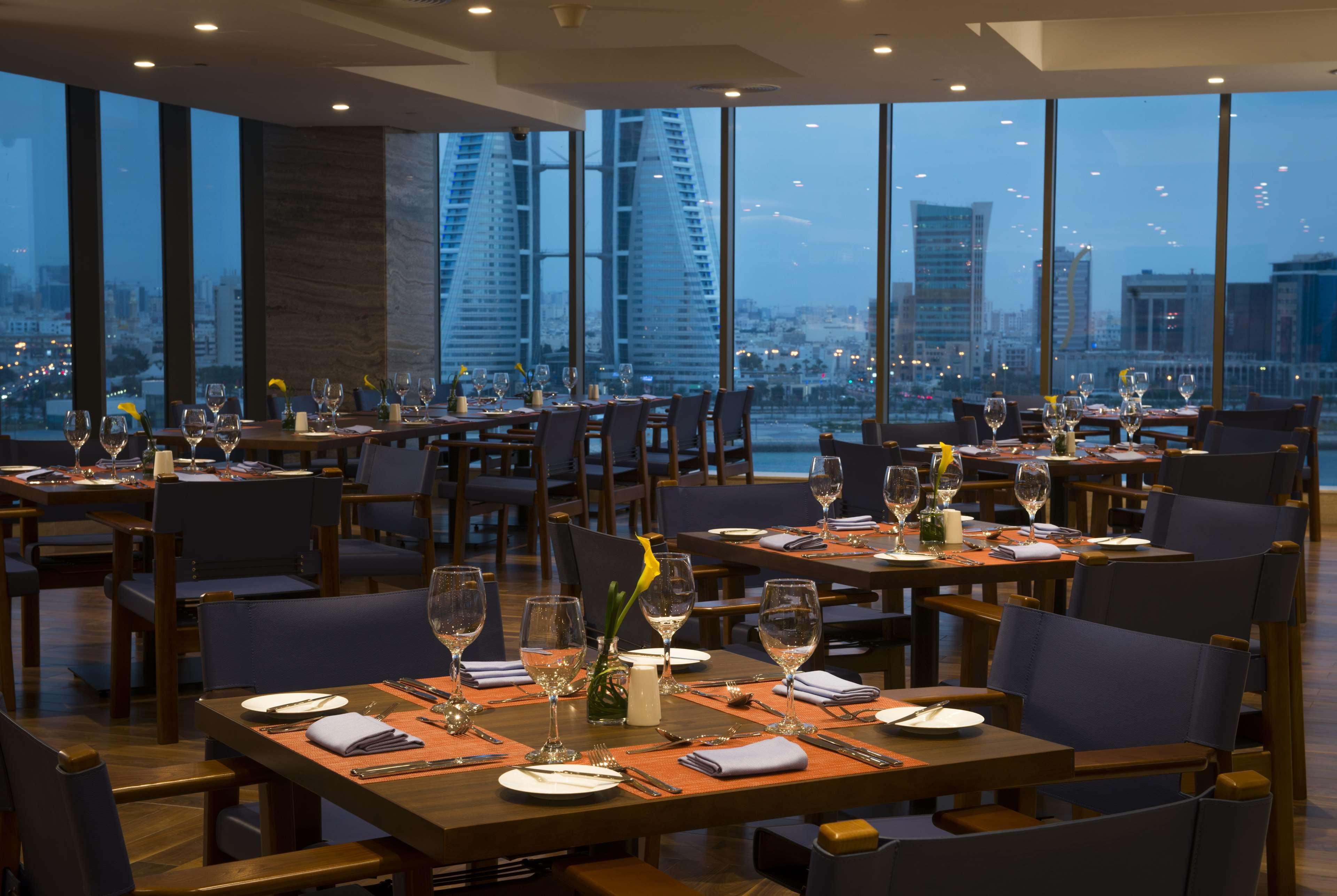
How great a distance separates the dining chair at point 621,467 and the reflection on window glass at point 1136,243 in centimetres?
381

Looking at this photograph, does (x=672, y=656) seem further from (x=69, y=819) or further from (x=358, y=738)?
(x=69, y=819)

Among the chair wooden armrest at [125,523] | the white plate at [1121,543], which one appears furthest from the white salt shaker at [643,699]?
the chair wooden armrest at [125,523]

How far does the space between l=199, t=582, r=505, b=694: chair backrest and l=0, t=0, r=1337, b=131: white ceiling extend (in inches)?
167

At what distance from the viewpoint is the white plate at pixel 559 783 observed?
1.73 metres

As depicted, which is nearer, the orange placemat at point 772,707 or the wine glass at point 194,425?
the orange placemat at point 772,707

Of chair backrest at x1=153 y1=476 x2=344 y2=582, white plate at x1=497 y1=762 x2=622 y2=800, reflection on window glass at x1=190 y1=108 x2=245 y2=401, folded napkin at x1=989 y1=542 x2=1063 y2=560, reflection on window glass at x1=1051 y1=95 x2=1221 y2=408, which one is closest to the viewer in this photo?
white plate at x1=497 y1=762 x2=622 y2=800

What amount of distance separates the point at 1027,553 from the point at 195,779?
2261 mm

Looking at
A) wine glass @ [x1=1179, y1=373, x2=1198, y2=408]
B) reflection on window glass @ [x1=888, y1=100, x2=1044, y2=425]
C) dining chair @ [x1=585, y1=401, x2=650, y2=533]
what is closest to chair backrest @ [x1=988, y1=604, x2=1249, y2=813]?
dining chair @ [x1=585, y1=401, x2=650, y2=533]

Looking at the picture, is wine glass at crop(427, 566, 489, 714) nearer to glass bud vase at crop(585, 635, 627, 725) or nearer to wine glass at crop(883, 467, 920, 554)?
glass bud vase at crop(585, 635, 627, 725)

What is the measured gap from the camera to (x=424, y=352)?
10766 mm

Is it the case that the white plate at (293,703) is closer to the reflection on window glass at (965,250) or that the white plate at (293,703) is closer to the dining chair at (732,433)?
the dining chair at (732,433)

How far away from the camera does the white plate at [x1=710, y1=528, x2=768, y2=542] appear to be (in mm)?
3906

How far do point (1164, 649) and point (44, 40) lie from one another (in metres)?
6.30

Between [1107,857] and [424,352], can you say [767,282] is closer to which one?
[424,352]
